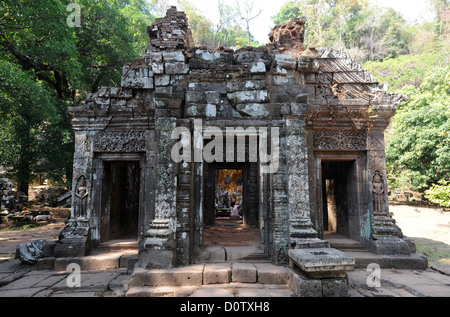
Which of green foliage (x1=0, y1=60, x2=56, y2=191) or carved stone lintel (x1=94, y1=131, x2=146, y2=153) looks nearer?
carved stone lintel (x1=94, y1=131, x2=146, y2=153)

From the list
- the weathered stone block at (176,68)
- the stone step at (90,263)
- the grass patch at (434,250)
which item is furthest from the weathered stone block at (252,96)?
the grass patch at (434,250)

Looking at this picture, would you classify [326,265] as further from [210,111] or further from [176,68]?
[176,68]

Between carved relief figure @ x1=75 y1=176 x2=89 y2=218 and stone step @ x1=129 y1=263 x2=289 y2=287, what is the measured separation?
2693mm

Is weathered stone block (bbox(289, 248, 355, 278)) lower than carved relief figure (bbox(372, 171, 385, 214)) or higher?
lower

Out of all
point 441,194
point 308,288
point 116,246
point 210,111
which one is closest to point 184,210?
point 210,111

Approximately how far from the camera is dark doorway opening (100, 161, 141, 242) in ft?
21.3

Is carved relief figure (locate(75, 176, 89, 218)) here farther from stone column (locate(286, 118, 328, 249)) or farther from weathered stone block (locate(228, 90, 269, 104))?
stone column (locate(286, 118, 328, 249))

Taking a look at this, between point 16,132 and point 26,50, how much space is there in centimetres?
381

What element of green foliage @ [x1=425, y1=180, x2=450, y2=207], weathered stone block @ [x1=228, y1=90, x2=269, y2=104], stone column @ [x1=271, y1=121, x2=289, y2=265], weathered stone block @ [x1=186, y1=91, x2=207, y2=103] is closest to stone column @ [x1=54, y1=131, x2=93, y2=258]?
weathered stone block @ [x1=186, y1=91, x2=207, y2=103]

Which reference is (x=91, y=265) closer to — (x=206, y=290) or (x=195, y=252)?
(x=195, y=252)

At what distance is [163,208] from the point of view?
4516mm

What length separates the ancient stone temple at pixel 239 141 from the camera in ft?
15.2

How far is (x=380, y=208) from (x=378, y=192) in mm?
345

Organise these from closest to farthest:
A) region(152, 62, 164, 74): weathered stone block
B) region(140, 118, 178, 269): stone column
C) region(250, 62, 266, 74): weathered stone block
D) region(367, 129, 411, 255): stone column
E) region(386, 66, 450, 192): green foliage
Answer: region(140, 118, 178, 269): stone column, region(250, 62, 266, 74): weathered stone block, region(152, 62, 164, 74): weathered stone block, region(367, 129, 411, 255): stone column, region(386, 66, 450, 192): green foliage
